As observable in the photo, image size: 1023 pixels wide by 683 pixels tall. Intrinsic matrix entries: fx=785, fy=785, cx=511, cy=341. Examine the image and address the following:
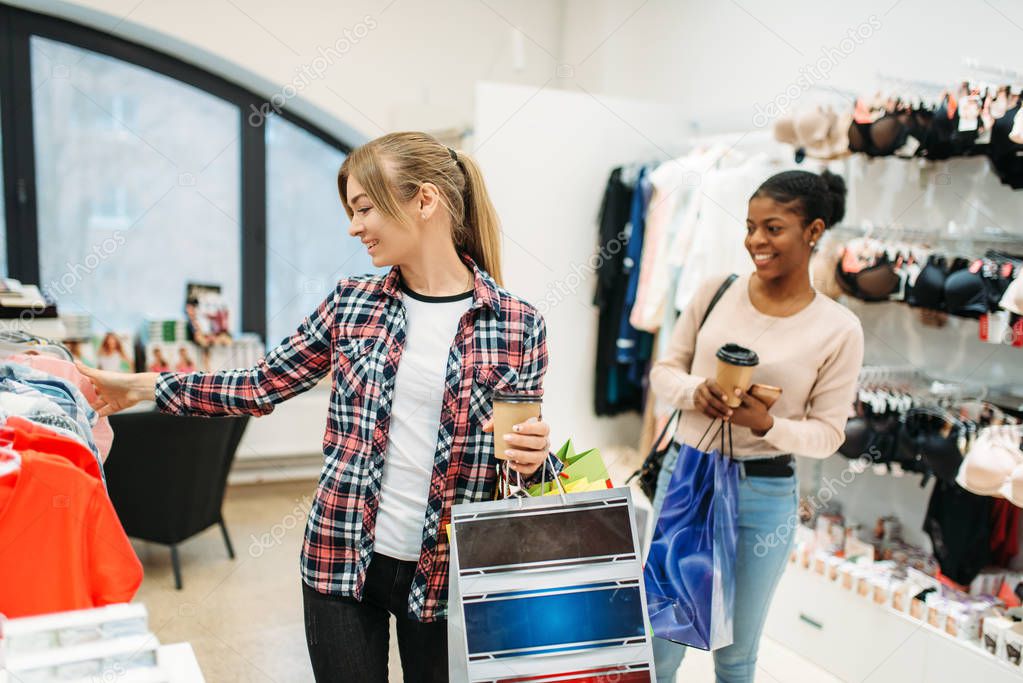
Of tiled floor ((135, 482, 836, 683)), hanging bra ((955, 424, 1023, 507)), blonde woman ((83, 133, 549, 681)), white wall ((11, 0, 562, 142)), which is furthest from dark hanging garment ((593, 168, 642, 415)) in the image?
blonde woman ((83, 133, 549, 681))

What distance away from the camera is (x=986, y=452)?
7.53ft

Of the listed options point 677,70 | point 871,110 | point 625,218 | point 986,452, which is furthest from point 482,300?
point 677,70

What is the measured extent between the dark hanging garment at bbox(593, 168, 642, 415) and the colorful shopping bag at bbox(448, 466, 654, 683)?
300 cm

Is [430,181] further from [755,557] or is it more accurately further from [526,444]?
[755,557]

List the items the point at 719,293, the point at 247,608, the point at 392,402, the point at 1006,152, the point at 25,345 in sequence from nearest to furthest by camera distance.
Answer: the point at 392,402, the point at 25,345, the point at 719,293, the point at 1006,152, the point at 247,608

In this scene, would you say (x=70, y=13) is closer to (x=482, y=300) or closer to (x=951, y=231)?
(x=482, y=300)

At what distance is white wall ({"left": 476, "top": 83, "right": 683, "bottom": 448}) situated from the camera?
12.5ft

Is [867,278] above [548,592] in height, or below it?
above

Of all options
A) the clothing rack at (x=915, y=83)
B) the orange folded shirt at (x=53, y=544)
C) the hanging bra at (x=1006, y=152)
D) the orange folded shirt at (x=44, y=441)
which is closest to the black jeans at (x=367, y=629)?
the orange folded shirt at (x=53, y=544)

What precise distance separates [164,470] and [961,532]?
300 centimetres

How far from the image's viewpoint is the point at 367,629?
1386mm

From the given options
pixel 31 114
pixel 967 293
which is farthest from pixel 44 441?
pixel 31 114

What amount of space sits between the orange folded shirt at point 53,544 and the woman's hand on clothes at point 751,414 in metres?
1.23

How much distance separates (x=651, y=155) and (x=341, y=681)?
345 centimetres
